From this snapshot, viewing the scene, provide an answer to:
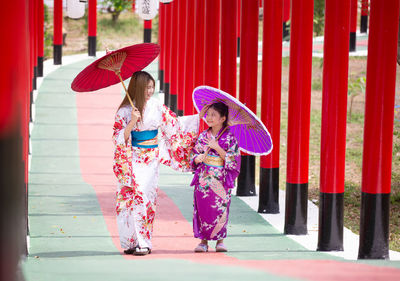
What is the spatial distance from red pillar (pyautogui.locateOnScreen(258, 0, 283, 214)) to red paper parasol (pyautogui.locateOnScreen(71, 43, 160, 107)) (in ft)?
7.34

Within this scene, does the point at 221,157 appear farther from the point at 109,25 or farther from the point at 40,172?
the point at 109,25

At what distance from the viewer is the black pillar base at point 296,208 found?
7020 mm

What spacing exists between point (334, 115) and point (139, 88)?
A: 5.48 ft

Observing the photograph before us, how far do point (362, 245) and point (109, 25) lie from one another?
26.8 metres

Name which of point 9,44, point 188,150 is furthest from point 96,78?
point 9,44

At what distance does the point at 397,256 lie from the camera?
6125 millimetres

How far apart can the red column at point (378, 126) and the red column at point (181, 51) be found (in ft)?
27.6

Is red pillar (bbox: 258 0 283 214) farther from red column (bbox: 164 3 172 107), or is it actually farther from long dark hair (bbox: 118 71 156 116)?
red column (bbox: 164 3 172 107)

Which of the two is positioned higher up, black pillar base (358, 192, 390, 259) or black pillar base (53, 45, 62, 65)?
black pillar base (53, 45, 62, 65)

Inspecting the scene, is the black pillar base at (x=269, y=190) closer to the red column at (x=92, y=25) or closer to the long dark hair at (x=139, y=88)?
the long dark hair at (x=139, y=88)

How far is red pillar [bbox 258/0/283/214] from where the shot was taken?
7.88 metres

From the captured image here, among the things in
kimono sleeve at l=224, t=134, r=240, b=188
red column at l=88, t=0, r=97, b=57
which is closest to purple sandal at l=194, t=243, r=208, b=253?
kimono sleeve at l=224, t=134, r=240, b=188

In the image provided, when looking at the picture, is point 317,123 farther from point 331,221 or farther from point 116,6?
point 116,6

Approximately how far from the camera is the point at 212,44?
10109mm
